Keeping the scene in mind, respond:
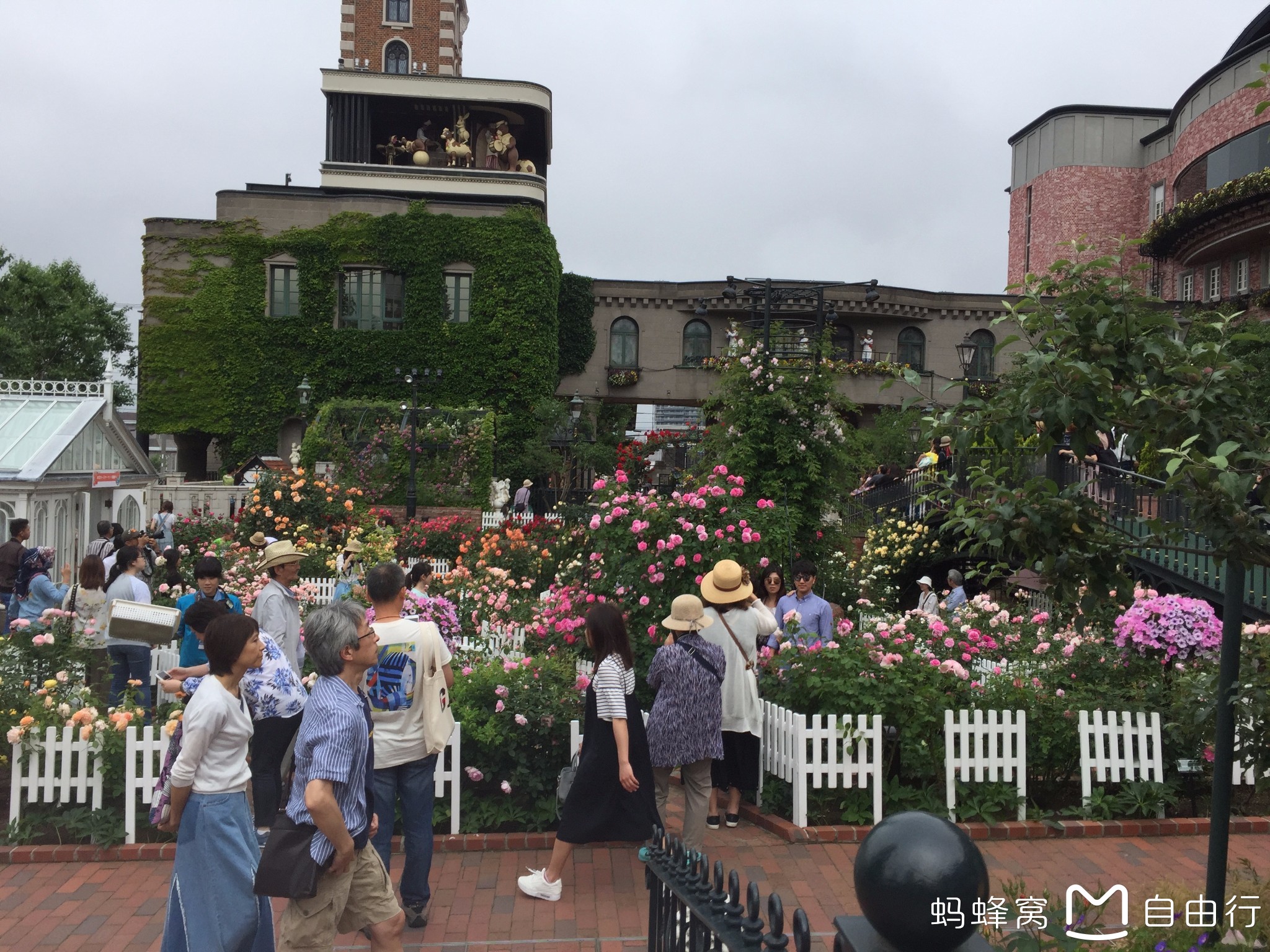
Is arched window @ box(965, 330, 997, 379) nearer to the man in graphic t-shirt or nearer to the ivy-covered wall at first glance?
the ivy-covered wall

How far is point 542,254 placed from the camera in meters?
31.7

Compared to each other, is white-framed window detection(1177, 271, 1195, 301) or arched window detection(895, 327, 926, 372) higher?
white-framed window detection(1177, 271, 1195, 301)

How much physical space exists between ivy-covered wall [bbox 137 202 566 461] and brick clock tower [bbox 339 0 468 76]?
10.6 meters

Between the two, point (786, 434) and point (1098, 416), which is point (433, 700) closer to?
point (1098, 416)

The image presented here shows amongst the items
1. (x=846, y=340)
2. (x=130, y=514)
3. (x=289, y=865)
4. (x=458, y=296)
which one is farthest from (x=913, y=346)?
(x=289, y=865)

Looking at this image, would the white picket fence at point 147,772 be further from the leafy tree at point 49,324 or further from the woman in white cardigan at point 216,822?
the leafy tree at point 49,324

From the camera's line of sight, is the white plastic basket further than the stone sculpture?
No

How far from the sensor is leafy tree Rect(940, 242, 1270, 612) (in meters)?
4.00

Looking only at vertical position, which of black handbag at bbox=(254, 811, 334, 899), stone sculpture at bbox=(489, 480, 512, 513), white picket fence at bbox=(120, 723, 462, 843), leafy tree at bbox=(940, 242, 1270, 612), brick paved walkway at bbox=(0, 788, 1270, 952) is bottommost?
brick paved walkway at bbox=(0, 788, 1270, 952)

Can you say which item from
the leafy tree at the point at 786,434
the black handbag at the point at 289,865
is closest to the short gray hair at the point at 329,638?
the black handbag at the point at 289,865

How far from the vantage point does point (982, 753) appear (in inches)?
263

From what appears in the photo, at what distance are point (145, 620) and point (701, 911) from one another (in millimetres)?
5575

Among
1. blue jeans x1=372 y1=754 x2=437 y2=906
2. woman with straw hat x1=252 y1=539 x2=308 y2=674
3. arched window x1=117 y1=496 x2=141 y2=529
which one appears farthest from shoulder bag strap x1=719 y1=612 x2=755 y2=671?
arched window x1=117 y1=496 x2=141 y2=529

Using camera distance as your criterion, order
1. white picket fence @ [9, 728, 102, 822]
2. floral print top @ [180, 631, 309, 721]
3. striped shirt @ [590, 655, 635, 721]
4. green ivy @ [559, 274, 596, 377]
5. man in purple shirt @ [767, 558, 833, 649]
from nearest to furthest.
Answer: floral print top @ [180, 631, 309, 721] < striped shirt @ [590, 655, 635, 721] < white picket fence @ [9, 728, 102, 822] < man in purple shirt @ [767, 558, 833, 649] < green ivy @ [559, 274, 596, 377]
